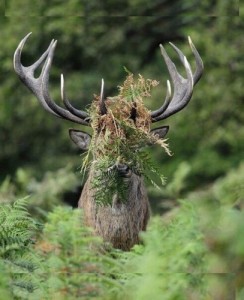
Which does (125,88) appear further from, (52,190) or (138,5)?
(138,5)

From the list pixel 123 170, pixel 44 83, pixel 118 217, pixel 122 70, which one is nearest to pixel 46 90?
pixel 44 83

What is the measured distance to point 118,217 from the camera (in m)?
8.24

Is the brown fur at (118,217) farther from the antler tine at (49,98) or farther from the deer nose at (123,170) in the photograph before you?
the deer nose at (123,170)

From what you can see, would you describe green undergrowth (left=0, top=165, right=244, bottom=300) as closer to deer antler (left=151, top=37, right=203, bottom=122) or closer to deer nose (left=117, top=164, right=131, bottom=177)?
deer nose (left=117, top=164, right=131, bottom=177)

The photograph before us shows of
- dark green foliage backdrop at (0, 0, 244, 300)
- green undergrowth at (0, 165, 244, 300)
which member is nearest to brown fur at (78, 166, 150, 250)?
dark green foliage backdrop at (0, 0, 244, 300)

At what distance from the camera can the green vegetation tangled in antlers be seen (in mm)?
7066

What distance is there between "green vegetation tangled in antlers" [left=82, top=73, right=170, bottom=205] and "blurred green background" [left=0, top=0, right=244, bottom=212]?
342 inches

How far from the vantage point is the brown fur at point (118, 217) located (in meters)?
8.19

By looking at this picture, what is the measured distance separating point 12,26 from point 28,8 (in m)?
2.72

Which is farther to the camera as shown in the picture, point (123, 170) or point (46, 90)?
point (46, 90)

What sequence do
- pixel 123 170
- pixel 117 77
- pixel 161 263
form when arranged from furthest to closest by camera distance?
pixel 117 77
pixel 123 170
pixel 161 263

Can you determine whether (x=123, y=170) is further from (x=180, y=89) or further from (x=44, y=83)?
(x=180, y=89)

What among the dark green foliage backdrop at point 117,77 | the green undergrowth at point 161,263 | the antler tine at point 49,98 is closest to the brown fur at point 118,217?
the antler tine at point 49,98

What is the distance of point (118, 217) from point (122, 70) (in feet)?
33.5
